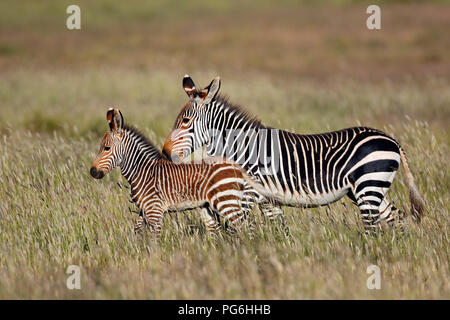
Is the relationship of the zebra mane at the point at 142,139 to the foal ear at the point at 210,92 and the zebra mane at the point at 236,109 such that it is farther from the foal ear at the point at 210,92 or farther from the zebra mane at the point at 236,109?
the zebra mane at the point at 236,109

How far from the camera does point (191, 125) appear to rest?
22.8 ft

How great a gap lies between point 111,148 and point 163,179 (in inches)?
27.6

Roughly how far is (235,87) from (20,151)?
13597mm

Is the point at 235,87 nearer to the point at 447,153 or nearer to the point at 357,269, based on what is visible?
the point at 447,153

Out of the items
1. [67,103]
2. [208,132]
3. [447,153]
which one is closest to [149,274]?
[208,132]

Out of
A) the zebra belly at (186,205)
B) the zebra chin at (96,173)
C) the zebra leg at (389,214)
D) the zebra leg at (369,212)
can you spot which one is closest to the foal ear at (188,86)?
the zebra belly at (186,205)

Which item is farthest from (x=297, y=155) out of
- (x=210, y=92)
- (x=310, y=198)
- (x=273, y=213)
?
(x=210, y=92)

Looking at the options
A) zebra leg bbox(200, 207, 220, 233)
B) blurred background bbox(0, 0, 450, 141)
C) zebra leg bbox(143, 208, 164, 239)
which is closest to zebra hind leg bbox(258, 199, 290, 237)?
zebra leg bbox(200, 207, 220, 233)

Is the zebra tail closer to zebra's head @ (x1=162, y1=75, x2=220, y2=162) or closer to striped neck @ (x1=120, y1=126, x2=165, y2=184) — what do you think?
zebra's head @ (x1=162, y1=75, x2=220, y2=162)

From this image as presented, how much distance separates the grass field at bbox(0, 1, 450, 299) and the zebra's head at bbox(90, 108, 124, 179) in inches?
20.4

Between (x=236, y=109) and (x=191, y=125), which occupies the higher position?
(x=236, y=109)

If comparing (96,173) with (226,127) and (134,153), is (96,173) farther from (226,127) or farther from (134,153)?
(226,127)

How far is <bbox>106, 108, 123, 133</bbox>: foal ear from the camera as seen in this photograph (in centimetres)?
667
